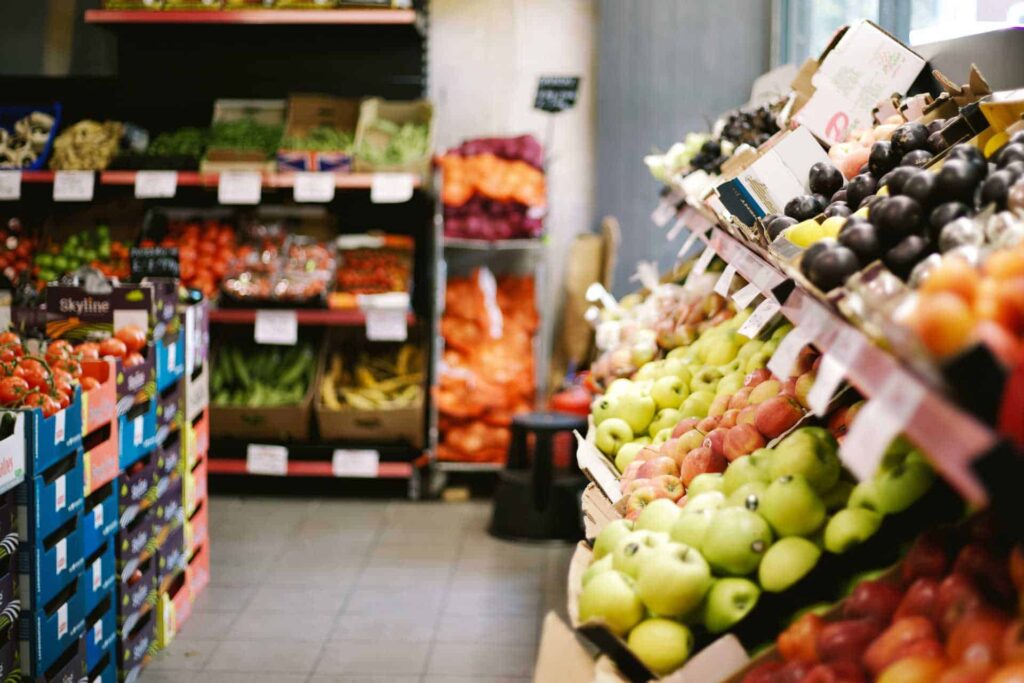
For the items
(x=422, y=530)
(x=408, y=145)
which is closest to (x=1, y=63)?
(x=408, y=145)

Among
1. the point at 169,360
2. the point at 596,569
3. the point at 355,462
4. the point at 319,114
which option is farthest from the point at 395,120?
the point at 596,569

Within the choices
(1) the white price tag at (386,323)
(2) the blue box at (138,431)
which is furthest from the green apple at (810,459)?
(1) the white price tag at (386,323)

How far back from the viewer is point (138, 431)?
3416 millimetres

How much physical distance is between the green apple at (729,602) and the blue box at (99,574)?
189cm

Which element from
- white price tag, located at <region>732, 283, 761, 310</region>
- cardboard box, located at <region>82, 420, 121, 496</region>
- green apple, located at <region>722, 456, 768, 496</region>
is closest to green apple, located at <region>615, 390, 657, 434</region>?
white price tag, located at <region>732, 283, 761, 310</region>

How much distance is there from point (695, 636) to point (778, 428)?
1.91 feet

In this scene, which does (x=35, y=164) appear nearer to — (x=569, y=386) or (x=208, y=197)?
(x=208, y=197)

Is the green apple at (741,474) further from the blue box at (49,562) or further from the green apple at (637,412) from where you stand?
the blue box at (49,562)

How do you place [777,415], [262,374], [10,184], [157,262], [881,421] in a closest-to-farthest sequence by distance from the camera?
1. [881,421]
2. [777,415]
3. [157,262]
4. [10,184]
5. [262,374]

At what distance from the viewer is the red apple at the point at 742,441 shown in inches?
89.1

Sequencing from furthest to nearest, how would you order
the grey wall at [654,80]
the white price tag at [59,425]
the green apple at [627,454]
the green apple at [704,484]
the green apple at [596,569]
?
the grey wall at [654,80]
the green apple at [627,454]
the white price tag at [59,425]
the green apple at [704,484]
the green apple at [596,569]

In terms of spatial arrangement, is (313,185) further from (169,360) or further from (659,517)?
(659,517)

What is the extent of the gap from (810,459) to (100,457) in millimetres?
2013

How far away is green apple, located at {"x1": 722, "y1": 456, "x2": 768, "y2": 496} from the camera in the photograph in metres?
1.99
